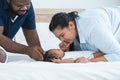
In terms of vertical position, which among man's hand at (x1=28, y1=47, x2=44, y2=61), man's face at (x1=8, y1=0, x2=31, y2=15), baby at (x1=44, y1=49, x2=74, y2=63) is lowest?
man's hand at (x1=28, y1=47, x2=44, y2=61)

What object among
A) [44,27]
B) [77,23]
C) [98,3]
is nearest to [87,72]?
[77,23]

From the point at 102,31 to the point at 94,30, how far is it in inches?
1.9

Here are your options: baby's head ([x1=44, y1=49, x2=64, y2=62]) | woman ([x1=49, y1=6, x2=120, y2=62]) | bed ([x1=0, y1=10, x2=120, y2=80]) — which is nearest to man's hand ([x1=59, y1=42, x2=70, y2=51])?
woman ([x1=49, y1=6, x2=120, y2=62])

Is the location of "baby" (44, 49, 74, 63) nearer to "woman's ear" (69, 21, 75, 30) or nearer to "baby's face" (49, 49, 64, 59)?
"baby's face" (49, 49, 64, 59)

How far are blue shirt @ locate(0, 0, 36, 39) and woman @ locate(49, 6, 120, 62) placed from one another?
286mm

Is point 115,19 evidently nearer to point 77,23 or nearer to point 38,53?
point 77,23

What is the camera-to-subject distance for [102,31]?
147cm

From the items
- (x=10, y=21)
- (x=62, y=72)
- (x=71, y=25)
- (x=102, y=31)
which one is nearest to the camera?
(x=62, y=72)

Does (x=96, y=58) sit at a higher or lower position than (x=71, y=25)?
lower

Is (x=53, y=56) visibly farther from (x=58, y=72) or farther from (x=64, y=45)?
(x=58, y=72)

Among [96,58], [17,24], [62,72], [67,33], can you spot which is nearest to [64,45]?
[67,33]

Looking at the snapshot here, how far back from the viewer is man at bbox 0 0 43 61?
1.57 meters

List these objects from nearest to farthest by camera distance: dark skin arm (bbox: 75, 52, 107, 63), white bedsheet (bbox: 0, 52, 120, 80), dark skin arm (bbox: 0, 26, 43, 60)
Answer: white bedsheet (bbox: 0, 52, 120, 80)
dark skin arm (bbox: 75, 52, 107, 63)
dark skin arm (bbox: 0, 26, 43, 60)

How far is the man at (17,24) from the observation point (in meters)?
1.57
